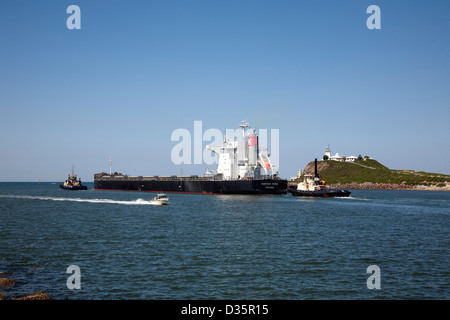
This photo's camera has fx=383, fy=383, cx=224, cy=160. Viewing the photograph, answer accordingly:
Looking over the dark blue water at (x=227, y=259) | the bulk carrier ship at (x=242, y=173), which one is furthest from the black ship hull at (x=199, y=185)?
the dark blue water at (x=227, y=259)

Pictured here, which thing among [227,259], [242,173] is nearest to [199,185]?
[242,173]

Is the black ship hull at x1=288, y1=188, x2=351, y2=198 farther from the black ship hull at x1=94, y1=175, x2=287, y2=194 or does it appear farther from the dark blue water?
the dark blue water

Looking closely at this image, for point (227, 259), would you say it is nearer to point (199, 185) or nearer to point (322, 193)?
point (322, 193)

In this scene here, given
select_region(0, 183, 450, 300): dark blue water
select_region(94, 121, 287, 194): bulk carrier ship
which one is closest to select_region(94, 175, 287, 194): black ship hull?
select_region(94, 121, 287, 194): bulk carrier ship

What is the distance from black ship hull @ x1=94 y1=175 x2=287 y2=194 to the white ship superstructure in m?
4.21

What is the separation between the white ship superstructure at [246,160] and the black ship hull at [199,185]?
4.21 m

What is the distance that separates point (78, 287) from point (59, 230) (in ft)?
79.0

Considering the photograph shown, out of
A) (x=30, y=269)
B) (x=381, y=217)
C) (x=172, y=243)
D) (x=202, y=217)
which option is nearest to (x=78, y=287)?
(x=30, y=269)

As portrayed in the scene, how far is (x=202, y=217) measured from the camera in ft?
177

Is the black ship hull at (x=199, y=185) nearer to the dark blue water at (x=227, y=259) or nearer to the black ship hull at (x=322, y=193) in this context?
the black ship hull at (x=322, y=193)

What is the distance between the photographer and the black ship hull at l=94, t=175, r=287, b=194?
335 ft

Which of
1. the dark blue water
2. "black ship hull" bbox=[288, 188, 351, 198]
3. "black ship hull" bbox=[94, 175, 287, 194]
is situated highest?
"black ship hull" bbox=[94, 175, 287, 194]

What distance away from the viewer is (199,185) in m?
118

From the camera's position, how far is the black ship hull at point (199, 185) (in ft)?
335
